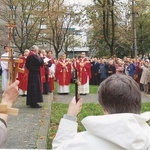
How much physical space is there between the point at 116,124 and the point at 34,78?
994 cm

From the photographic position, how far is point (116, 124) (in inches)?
85.2

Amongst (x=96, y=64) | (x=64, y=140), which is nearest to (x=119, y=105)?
(x=64, y=140)

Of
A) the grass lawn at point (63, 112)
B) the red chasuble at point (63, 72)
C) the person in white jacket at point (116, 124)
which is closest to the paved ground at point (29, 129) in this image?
the grass lawn at point (63, 112)

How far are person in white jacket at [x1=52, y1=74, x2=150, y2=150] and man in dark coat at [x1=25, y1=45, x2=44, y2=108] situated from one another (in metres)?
9.34

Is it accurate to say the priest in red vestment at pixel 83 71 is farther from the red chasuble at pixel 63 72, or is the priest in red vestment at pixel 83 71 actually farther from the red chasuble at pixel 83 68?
the red chasuble at pixel 63 72

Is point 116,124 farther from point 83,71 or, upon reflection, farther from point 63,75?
point 83,71

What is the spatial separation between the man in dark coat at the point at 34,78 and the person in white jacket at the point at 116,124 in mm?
9337

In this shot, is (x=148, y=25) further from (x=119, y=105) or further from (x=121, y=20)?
(x=119, y=105)

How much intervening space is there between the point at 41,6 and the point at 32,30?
405 cm

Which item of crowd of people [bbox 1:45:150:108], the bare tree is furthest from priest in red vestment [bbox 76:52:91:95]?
the bare tree

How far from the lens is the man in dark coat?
11.7 m

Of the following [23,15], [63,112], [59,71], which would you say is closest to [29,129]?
[63,112]

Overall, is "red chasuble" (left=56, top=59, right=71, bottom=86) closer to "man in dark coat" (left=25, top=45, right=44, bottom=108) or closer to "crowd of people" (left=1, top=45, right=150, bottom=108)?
"crowd of people" (left=1, top=45, right=150, bottom=108)

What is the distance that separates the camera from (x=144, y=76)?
19.4 meters
